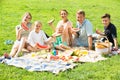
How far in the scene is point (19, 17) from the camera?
17781 mm

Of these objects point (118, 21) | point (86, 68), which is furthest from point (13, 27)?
point (86, 68)

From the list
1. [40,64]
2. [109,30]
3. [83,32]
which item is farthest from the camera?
[83,32]

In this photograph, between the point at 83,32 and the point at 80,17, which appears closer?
the point at 80,17

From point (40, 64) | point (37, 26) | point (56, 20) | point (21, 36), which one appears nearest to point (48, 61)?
point (40, 64)

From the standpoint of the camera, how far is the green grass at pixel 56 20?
812 centimetres

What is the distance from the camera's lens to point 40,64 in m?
8.95

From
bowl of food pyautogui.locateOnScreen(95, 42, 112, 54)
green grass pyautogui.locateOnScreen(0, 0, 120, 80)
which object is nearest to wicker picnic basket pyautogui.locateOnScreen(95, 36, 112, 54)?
bowl of food pyautogui.locateOnScreen(95, 42, 112, 54)

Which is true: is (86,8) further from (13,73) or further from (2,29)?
(13,73)

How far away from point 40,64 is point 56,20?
823 centimetres

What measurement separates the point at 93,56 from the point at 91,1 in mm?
15283

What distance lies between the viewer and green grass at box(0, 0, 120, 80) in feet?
26.6

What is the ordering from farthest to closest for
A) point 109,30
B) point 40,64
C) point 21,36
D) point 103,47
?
1. point 109,30
2. point 21,36
3. point 103,47
4. point 40,64

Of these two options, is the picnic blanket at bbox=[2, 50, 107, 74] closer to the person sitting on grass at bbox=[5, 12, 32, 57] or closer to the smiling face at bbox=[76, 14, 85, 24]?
the person sitting on grass at bbox=[5, 12, 32, 57]

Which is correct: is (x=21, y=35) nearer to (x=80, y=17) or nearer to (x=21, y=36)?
(x=21, y=36)
